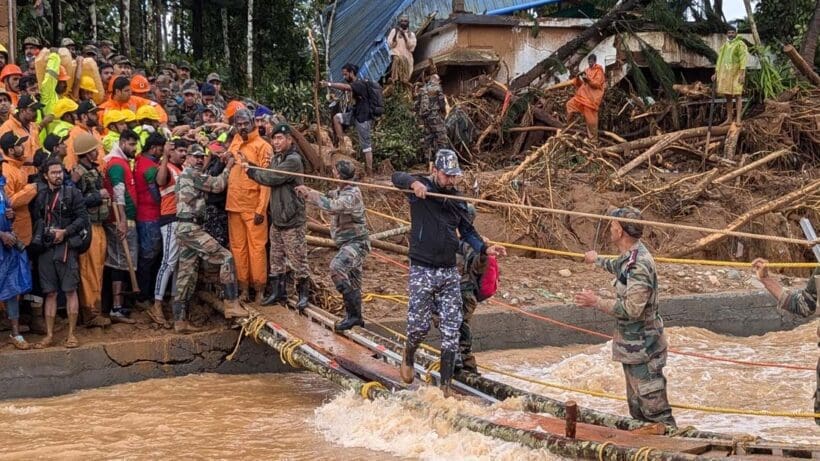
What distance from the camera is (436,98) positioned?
15500 mm

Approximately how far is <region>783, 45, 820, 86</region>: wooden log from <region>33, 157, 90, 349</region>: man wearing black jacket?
12895 millimetres

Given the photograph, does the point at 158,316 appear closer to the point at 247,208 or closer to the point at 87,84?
the point at 247,208

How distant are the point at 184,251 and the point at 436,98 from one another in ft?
23.2

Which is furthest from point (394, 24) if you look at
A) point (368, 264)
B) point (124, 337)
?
point (124, 337)

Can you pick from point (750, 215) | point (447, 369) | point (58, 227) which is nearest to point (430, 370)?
point (447, 369)

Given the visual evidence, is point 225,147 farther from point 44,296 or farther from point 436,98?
point 436,98

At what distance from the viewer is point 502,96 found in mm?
18531

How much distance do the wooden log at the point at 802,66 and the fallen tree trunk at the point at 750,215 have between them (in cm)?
329

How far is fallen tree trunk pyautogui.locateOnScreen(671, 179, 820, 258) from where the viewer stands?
44.4 ft

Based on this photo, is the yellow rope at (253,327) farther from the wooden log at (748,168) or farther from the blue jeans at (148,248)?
the wooden log at (748,168)

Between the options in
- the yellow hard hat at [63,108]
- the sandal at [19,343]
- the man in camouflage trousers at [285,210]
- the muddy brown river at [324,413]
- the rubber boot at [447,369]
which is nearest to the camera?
the muddy brown river at [324,413]

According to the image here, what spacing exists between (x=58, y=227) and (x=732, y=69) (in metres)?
12.5

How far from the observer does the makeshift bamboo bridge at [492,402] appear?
562 centimetres

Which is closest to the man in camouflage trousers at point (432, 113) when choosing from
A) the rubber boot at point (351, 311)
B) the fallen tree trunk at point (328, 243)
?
the fallen tree trunk at point (328, 243)
